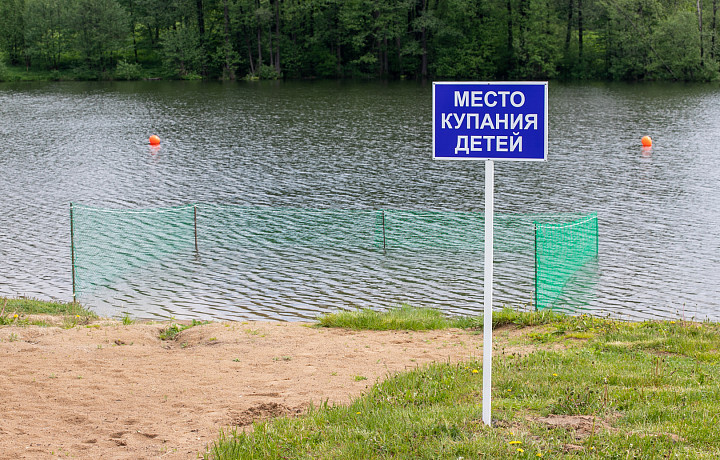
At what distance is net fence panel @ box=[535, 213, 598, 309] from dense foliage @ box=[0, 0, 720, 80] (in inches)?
2492

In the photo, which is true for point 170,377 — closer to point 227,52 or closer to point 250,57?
point 250,57

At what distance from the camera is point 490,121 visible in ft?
22.7

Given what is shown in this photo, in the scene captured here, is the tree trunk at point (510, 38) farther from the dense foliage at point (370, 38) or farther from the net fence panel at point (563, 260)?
the net fence panel at point (563, 260)

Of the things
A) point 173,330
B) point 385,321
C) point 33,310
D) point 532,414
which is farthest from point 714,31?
point 532,414

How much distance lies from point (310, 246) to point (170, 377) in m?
13.1

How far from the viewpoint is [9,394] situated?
28.6 feet

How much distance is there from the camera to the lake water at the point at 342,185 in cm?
1838

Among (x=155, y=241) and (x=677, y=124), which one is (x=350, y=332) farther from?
(x=677, y=124)

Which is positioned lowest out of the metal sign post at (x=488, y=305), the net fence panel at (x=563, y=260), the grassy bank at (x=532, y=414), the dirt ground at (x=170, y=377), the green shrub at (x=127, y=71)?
the net fence panel at (x=563, y=260)

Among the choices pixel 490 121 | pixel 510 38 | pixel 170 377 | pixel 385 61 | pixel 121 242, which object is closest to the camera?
pixel 490 121

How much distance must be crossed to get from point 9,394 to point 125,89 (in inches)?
2896

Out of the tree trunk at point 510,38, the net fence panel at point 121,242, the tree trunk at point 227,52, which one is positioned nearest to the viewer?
the net fence panel at point 121,242

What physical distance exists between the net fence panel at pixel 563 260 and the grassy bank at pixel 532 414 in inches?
273

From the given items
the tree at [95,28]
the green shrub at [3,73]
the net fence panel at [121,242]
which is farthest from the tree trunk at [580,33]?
the net fence panel at [121,242]
